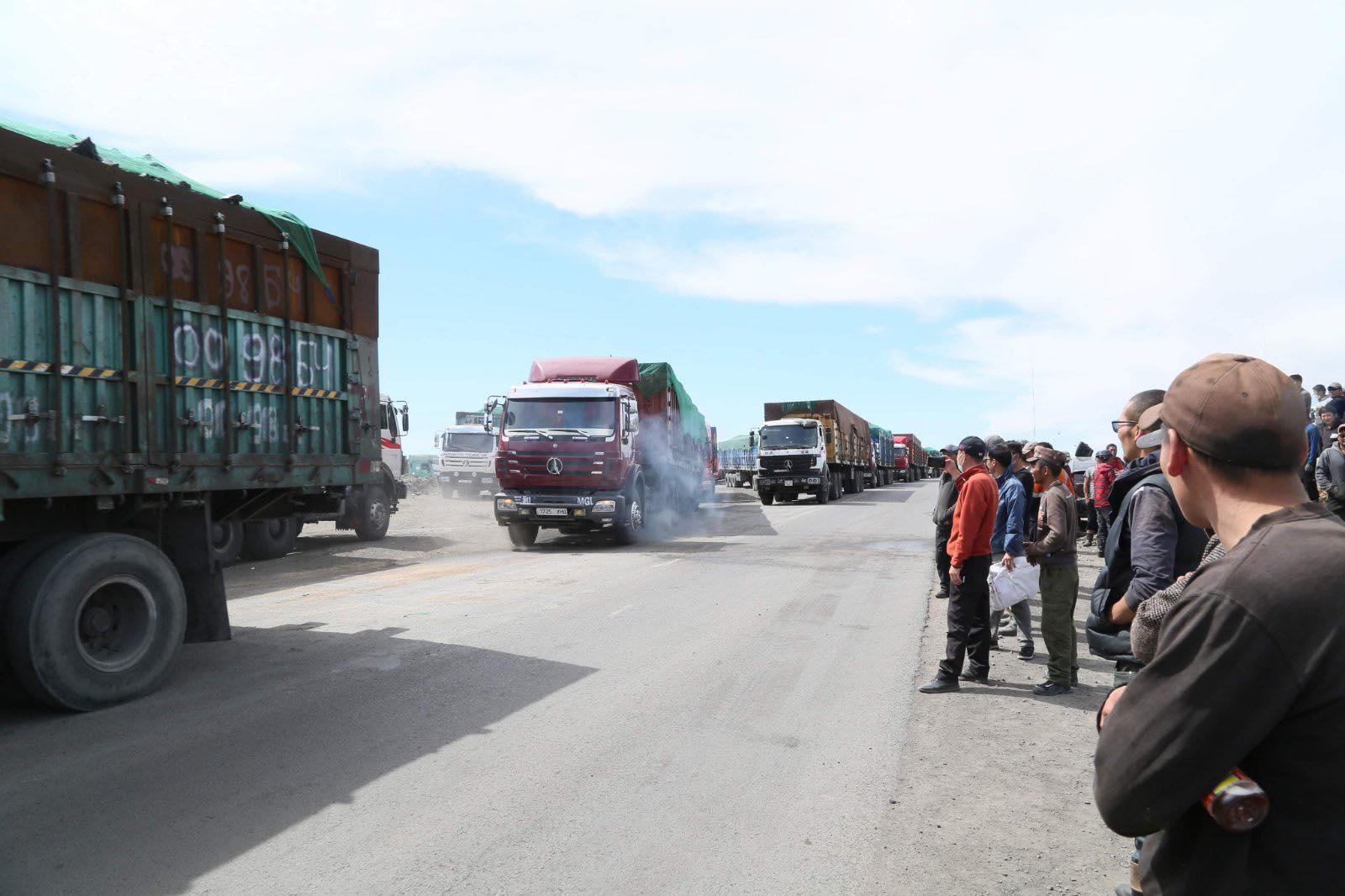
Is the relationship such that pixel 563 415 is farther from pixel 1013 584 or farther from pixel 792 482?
pixel 792 482

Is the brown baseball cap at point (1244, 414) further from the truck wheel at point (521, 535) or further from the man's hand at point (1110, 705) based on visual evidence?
the truck wheel at point (521, 535)

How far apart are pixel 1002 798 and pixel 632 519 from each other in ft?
39.4

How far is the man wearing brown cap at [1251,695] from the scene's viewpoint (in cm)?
136

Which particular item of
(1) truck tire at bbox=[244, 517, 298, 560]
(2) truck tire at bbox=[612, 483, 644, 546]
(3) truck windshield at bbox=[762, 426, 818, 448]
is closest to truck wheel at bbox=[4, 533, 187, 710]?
(1) truck tire at bbox=[244, 517, 298, 560]

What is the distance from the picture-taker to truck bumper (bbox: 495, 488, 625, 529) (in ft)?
50.2

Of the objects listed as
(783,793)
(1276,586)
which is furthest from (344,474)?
(1276,586)

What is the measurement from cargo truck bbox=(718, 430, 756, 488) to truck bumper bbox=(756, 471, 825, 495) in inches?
515

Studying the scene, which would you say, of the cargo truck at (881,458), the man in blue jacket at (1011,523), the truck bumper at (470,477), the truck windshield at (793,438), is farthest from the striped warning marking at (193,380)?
the cargo truck at (881,458)

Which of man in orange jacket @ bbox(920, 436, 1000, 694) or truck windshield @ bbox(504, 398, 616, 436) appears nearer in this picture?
man in orange jacket @ bbox(920, 436, 1000, 694)

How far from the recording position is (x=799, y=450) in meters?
30.0

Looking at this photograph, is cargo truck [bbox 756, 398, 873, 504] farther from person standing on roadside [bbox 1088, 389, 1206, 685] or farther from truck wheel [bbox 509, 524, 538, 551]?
person standing on roadside [bbox 1088, 389, 1206, 685]

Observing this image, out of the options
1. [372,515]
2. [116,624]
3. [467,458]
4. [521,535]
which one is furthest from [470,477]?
[116,624]

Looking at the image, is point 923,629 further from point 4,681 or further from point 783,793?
point 4,681

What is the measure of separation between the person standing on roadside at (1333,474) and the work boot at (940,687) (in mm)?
5560
